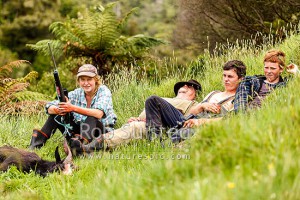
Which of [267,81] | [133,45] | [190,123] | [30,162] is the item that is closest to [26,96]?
[133,45]

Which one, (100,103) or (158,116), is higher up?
(100,103)

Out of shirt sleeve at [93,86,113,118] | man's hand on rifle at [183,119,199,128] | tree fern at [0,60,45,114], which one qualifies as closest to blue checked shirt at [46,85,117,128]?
shirt sleeve at [93,86,113,118]

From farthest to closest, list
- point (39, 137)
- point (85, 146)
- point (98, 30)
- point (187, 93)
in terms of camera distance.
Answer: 1. point (98, 30)
2. point (187, 93)
3. point (39, 137)
4. point (85, 146)

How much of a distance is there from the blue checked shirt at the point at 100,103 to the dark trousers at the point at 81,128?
116 mm

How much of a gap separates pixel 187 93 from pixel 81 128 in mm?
1559

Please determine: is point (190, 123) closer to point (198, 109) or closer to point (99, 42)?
point (198, 109)

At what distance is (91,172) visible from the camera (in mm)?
4328

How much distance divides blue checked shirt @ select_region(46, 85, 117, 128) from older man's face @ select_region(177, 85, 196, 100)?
991 millimetres

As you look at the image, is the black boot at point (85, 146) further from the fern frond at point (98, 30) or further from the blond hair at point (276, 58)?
the fern frond at point (98, 30)

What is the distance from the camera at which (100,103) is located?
556cm

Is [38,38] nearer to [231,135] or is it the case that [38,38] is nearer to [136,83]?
[136,83]

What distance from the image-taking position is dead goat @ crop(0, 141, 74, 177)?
4.55 metres

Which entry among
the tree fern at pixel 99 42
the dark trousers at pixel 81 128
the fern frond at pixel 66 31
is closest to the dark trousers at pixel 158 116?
the dark trousers at pixel 81 128

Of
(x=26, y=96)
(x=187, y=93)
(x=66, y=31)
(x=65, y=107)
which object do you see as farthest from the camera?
(x=66, y=31)
